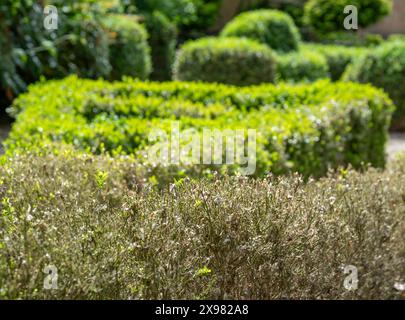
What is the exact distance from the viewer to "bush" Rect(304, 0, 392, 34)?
78.7 feet

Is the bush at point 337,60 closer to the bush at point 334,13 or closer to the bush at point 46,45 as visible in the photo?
the bush at point 46,45

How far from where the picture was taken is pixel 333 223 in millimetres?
4059

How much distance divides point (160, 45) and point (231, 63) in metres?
3.89

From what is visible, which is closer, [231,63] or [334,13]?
[231,63]

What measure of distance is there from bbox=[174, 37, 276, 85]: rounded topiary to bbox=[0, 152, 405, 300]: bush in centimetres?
850

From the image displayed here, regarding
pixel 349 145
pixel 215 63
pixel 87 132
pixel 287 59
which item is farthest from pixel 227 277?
pixel 287 59

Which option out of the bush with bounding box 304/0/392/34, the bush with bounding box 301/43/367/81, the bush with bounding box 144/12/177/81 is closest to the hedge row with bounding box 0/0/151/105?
the bush with bounding box 144/12/177/81

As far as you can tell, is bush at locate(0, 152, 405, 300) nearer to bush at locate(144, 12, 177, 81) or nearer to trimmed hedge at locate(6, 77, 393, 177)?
trimmed hedge at locate(6, 77, 393, 177)

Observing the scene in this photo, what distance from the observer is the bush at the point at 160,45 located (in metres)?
16.4

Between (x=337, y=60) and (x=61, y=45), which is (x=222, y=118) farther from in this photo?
(x=337, y=60)

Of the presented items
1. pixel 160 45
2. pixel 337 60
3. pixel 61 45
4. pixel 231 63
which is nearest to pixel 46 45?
pixel 61 45

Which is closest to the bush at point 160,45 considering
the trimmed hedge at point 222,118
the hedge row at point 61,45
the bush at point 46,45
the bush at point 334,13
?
the hedge row at point 61,45

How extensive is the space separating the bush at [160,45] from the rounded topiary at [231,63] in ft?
10.1

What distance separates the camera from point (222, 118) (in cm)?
695
